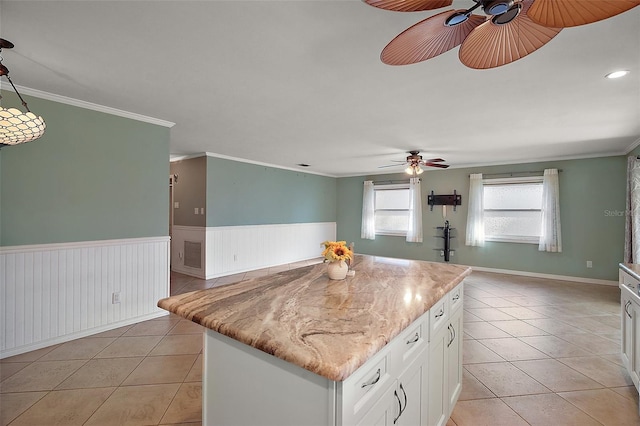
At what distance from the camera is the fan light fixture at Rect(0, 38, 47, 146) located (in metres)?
1.85

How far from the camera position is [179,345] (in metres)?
2.75

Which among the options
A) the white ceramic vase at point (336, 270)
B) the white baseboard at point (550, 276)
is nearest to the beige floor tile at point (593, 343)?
the white baseboard at point (550, 276)

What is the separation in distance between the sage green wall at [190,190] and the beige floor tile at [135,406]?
11.3 ft

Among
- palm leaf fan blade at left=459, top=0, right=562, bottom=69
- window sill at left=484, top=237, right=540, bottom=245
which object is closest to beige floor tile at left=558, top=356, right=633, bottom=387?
palm leaf fan blade at left=459, top=0, right=562, bottom=69

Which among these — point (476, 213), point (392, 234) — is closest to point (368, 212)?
point (392, 234)

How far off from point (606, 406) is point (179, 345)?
3.39m

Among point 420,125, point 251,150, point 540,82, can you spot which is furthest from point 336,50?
point 251,150

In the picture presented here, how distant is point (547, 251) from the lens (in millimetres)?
5457

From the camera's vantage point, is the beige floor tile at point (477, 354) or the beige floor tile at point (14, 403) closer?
the beige floor tile at point (14, 403)

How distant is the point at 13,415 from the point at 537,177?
7.46 metres

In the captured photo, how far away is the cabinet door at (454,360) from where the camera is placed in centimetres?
174

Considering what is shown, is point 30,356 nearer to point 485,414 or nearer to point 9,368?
point 9,368

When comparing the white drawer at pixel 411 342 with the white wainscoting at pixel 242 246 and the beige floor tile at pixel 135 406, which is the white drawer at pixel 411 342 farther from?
the white wainscoting at pixel 242 246

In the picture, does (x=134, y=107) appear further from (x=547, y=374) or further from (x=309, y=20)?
(x=547, y=374)
